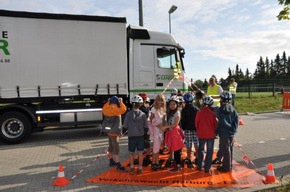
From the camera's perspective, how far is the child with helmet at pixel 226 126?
530 centimetres

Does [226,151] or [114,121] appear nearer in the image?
[226,151]

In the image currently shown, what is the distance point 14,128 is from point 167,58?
216 inches

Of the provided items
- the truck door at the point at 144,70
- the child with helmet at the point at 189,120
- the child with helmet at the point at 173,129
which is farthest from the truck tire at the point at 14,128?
the child with helmet at the point at 189,120

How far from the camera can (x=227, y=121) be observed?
17.5ft

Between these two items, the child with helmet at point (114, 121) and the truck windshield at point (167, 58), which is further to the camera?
the truck windshield at point (167, 58)

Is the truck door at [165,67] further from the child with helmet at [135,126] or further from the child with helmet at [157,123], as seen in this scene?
the child with helmet at [135,126]

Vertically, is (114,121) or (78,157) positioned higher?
(114,121)

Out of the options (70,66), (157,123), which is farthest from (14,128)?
(157,123)

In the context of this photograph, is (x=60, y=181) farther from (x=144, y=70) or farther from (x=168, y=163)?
(x=144, y=70)

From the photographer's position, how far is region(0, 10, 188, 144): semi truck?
8.14 meters

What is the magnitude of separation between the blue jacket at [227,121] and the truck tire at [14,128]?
6.09 meters

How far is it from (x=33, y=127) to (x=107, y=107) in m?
4.30

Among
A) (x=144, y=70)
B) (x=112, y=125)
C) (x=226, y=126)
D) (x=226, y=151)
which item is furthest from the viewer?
(x=144, y=70)

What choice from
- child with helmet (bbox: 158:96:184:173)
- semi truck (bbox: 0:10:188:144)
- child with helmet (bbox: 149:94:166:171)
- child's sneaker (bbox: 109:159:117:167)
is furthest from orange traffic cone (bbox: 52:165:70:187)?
semi truck (bbox: 0:10:188:144)
